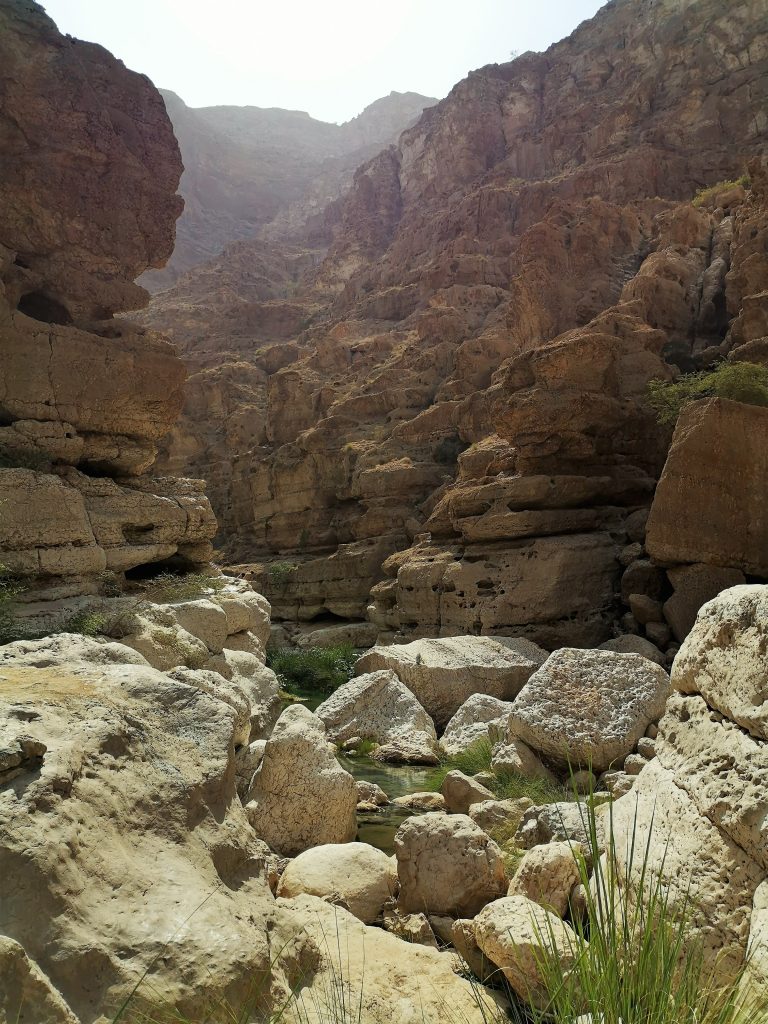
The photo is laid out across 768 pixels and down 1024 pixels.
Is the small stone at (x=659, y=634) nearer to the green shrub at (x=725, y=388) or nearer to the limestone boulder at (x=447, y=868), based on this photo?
the green shrub at (x=725, y=388)

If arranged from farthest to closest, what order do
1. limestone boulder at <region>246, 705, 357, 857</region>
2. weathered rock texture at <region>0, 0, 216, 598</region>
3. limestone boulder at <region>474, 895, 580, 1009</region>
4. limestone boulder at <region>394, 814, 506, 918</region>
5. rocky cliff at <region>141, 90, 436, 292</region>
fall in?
rocky cliff at <region>141, 90, 436, 292</region> < weathered rock texture at <region>0, 0, 216, 598</region> < limestone boulder at <region>246, 705, 357, 857</region> < limestone boulder at <region>394, 814, 506, 918</region> < limestone boulder at <region>474, 895, 580, 1009</region>

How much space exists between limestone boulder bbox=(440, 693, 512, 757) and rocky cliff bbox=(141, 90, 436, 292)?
263ft

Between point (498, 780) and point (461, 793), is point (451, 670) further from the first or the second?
point (461, 793)

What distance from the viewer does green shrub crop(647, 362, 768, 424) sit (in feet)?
45.4

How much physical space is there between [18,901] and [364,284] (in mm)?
59214

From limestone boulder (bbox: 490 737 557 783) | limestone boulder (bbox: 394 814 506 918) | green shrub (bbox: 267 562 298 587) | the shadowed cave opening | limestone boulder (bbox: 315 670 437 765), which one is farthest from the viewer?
green shrub (bbox: 267 562 298 587)

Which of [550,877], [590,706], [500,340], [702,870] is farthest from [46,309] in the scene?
[500,340]

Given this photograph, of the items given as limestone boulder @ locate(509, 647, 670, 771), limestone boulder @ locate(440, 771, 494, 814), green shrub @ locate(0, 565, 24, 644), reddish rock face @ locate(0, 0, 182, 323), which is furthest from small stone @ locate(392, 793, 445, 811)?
reddish rock face @ locate(0, 0, 182, 323)

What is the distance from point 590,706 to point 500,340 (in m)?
24.5

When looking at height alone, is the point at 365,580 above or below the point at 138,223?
below

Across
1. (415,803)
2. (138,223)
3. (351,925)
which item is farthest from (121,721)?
(138,223)

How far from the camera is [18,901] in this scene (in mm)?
2332

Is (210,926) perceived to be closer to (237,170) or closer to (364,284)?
(364,284)

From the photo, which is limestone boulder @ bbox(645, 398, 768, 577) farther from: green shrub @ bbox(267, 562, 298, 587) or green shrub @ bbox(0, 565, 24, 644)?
green shrub @ bbox(267, 562, 298, 587)
